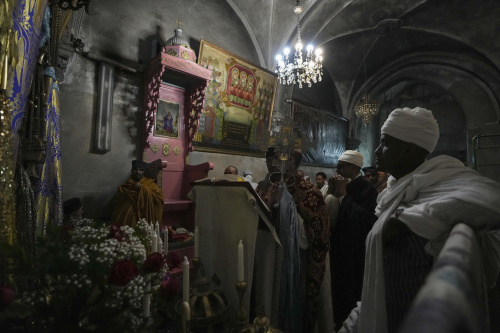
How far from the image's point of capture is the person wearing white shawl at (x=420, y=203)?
92 cm

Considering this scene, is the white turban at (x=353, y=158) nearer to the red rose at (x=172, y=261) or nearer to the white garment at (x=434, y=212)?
the white garment at (x=434, y=212)

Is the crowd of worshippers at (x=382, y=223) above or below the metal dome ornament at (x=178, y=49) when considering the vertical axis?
below

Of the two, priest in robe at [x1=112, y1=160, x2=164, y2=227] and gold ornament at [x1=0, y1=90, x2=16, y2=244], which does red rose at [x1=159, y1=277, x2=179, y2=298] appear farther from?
priest in robe at [x1=112, y1=160, x2=164, y2=227]

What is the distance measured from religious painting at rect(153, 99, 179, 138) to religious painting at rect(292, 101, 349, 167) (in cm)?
423

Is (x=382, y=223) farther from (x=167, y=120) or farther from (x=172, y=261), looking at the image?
(x=167, y=120)

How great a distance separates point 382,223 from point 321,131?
877 centimetres

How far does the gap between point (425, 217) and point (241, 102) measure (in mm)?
5875

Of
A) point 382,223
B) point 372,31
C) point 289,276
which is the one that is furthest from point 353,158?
point 372,31

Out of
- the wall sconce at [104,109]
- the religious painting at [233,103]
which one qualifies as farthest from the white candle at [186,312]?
the religious painting at [233,103]

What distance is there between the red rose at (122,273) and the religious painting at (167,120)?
4.44 meters

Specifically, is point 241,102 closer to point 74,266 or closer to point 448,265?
point 74,266

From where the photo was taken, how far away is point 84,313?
2.85 ft

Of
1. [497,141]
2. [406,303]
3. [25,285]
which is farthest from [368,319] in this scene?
[497,141]

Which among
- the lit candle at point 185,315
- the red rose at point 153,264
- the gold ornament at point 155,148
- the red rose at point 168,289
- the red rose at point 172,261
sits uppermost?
the gold ornament at point 155,148
